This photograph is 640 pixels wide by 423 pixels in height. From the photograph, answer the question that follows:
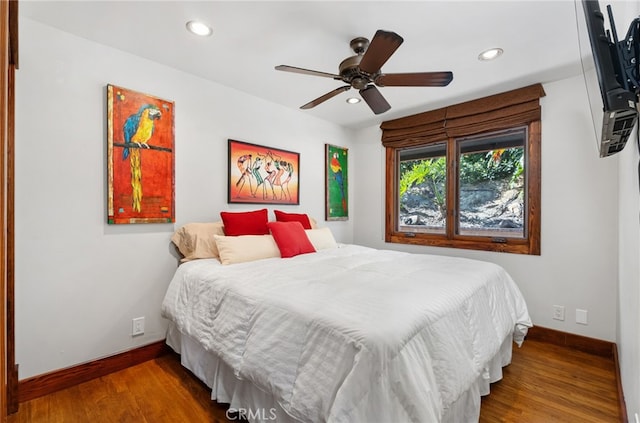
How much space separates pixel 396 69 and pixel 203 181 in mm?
1978

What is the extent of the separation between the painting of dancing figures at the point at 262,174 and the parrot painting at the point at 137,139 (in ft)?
2.43

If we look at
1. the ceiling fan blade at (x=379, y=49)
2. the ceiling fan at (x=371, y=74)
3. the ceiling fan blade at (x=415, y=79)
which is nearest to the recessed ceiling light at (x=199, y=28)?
the ceiling fan at (x=371, y=74)

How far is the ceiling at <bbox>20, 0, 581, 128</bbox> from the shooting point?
180 centimetres

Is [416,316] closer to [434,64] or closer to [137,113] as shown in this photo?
[434,64]

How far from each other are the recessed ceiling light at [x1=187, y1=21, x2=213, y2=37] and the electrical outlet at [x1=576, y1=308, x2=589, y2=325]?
147 inches

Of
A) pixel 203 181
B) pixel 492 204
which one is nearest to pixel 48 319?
pixel 203 181

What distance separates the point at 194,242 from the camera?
243 centimetres

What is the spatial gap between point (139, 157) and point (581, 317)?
3935 millimetres

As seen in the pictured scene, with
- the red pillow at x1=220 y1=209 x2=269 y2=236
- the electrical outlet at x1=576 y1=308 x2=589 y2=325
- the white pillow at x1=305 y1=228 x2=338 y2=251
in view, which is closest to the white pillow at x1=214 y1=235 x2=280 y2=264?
the red pillow at x1=220 y1=209 x2=269 y2=236

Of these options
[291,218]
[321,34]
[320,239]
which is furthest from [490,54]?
[291,218]

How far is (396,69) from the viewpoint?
254cm

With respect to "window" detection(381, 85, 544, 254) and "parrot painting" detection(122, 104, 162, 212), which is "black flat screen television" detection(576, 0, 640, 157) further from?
"parrot painting" detection(122, 104, 162, 212)

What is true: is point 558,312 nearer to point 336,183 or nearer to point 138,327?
point 336,183

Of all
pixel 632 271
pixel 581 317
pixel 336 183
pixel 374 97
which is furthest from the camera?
pixel 336 183
